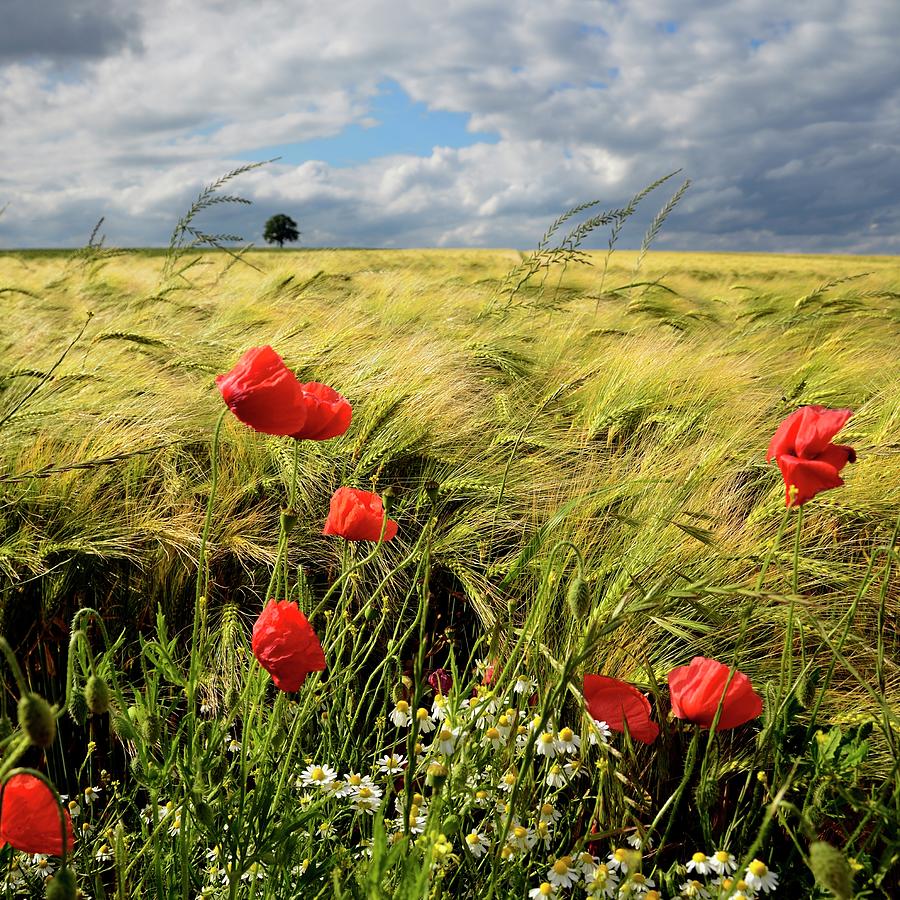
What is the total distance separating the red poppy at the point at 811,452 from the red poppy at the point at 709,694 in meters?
0.23

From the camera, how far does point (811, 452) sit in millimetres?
929

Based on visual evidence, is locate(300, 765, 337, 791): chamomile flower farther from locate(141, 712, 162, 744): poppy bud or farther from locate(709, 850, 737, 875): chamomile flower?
locate(709, 850, 737, 875): chamomile flower

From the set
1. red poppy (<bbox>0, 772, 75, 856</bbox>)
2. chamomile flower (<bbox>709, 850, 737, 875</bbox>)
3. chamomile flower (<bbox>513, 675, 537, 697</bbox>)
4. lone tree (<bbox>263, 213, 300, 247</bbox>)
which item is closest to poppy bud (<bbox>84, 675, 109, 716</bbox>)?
red poppy (<bbox>0, 772, 75, 856</bbox>)

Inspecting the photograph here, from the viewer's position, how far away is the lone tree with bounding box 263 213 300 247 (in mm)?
44125

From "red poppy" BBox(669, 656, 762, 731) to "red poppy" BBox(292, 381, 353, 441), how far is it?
1.83 feet

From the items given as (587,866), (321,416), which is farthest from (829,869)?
(321,416)

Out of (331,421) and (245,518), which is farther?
(245,518)

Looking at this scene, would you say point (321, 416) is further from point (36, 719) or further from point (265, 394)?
point (36, 719)

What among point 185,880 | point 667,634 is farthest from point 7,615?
point 667,634

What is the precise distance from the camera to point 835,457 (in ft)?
3.05

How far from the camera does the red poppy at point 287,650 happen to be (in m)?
0.90

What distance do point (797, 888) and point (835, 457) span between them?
2.53 feet

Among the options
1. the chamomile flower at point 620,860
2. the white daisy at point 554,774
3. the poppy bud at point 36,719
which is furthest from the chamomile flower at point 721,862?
the poppy bud at point 36,719

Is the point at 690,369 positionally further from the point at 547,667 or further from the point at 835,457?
the point at 835,457
